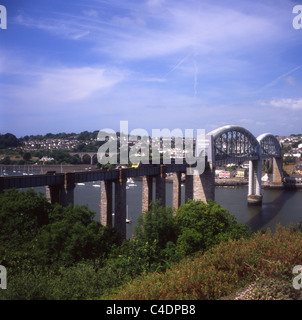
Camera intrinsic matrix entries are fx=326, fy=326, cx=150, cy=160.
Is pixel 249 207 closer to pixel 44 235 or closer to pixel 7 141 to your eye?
pixel 44 235

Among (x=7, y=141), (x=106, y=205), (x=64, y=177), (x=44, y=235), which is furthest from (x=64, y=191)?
(x=7, y=141)

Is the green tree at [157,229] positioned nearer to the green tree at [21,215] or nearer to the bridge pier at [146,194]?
the green tree at [21,215]

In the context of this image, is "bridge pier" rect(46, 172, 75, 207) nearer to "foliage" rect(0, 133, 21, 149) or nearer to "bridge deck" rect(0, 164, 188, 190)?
"bridge deck" rect(0, 164, 188, 190)

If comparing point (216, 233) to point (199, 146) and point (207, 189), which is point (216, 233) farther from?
point (199, 146)

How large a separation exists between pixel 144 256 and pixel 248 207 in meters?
24.1

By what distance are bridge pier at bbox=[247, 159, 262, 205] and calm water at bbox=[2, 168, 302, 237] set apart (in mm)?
774

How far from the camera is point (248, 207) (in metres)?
30.2

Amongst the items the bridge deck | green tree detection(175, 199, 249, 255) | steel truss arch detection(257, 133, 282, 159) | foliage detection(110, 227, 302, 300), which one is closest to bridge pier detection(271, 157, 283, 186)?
steel truss arch detection(257, 133, 282, 159)

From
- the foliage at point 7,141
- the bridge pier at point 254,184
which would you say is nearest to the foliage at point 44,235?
the bridge pier at point 254,184

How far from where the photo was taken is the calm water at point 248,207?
23.2 meters

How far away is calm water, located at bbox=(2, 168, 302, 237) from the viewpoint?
915 inches
